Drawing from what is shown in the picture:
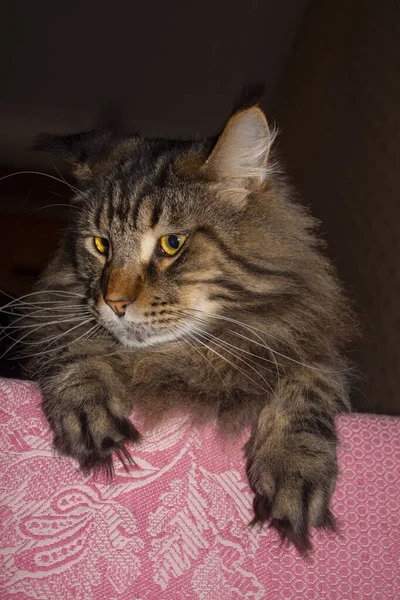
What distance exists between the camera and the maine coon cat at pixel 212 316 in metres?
0.98

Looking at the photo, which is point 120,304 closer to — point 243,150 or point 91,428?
point 91,428

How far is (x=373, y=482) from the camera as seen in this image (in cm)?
103

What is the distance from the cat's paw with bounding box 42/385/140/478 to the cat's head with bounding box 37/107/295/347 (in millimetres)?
193

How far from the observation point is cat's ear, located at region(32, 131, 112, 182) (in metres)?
1.31

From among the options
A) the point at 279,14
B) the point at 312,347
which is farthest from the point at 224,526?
the point at 279,14

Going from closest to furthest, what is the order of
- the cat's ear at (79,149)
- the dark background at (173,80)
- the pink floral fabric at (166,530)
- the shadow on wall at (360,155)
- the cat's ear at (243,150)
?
1. the pink floral fabric at (166,530)
2. the cat's ear at (243,150)
3. the cat's ear at (79,149)
4. the shadow on wall at (360,155)
5. the dark background at (173,80)

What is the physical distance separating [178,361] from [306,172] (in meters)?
2.11

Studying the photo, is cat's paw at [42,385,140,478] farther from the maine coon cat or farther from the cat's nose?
the cat's nose

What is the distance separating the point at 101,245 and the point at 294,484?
0.68m

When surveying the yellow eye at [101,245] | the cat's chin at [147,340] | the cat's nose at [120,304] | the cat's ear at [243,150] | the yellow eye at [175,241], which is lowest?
the cat's chin at [147,340]

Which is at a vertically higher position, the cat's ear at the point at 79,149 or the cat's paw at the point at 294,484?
the cat's ear at the point at 79,149

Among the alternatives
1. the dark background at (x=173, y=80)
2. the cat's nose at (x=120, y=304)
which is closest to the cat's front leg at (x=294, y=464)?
the cat's nose at (x=120, y=304)

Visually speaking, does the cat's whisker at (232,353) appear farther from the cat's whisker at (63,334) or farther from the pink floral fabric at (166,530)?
the cat's whisker at (63,334)

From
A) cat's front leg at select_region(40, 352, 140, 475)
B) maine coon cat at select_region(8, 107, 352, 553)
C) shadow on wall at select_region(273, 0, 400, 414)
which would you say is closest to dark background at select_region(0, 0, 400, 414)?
shadow on wall at select_region(273, 0, 400, 414)
